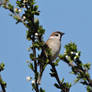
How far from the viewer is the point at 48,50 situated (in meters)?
3.47

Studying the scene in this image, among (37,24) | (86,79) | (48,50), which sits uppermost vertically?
(37,24)

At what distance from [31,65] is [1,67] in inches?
18.0

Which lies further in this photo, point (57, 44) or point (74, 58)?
point (57, 44)

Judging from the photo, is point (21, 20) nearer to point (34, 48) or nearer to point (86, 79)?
point (34, 48)

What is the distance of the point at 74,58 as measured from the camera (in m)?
3.10

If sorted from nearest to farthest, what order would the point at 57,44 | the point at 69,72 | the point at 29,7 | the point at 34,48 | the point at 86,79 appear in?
the point at 86,79
the point at 69,72
the point at 34,48
the point at 29,7
the point at 57,44

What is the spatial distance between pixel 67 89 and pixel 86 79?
50 cm

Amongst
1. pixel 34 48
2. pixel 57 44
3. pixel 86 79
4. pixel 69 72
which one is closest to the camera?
pixel 86 79

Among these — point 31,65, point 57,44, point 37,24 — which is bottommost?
point 31,65

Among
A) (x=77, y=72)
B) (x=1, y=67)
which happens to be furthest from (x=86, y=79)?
(x=1, y=67)

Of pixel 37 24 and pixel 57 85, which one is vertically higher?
pixel 37 24

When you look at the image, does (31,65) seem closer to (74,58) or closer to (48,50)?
(48,50)

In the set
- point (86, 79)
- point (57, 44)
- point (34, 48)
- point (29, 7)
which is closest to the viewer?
point (86, 79)

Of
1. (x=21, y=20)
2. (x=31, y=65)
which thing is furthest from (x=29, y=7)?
(x=31, y=65)
